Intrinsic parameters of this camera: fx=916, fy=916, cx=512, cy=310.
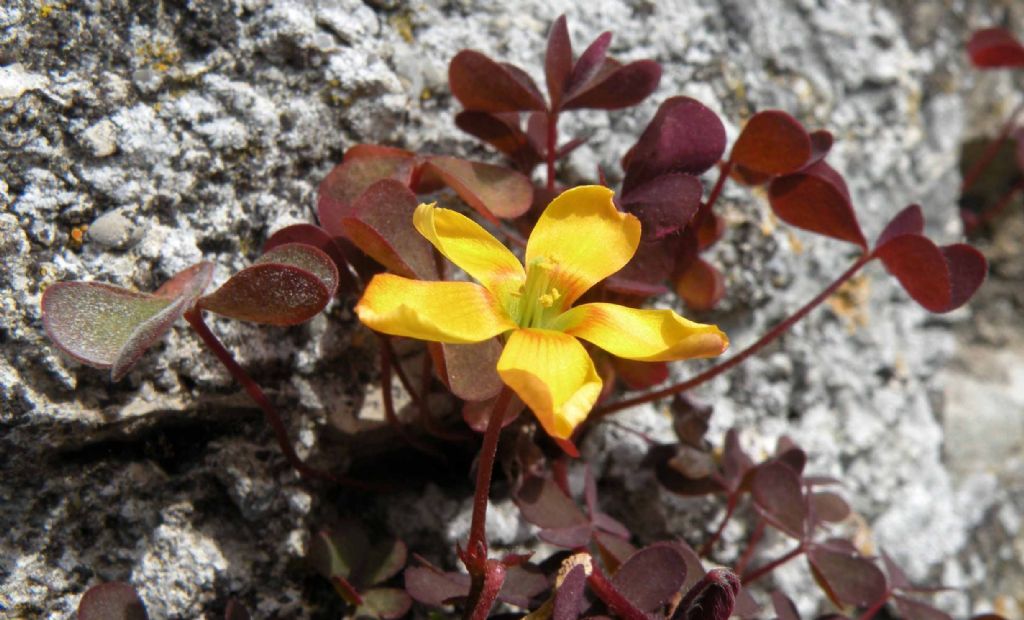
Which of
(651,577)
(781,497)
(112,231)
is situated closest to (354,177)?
(112,231)

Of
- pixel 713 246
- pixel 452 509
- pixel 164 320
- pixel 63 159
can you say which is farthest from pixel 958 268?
pixel 63 159

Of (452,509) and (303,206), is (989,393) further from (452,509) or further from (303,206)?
(303,206)

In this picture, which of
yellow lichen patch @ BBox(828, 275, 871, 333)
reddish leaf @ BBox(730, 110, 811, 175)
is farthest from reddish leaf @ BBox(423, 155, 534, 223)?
yellow lichen patch @ BBox(828, 275, 871, 333)

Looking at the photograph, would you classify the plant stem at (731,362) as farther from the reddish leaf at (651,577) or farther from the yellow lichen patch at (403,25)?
the yellow lichen patch at (403,25)

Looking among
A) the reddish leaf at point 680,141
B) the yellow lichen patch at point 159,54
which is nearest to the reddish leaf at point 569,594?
the reddish leaf at point 680,141

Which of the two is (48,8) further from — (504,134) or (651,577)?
(651,577)
